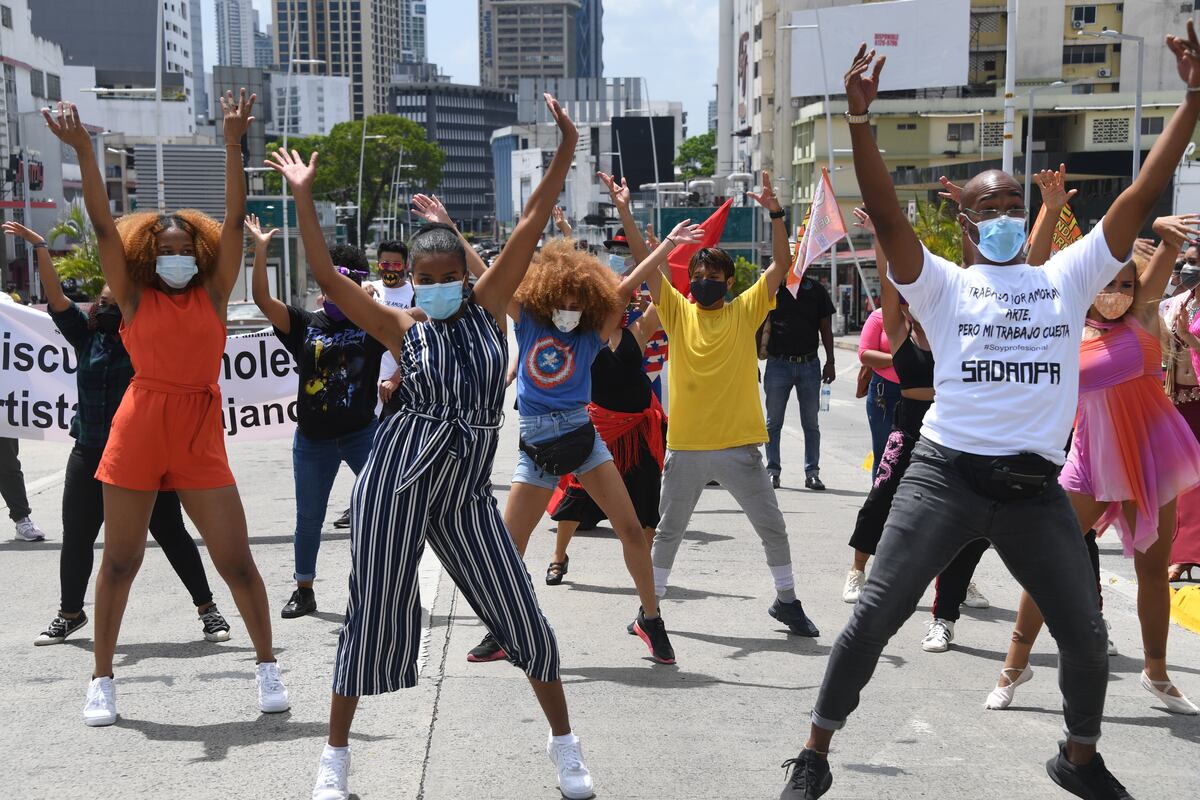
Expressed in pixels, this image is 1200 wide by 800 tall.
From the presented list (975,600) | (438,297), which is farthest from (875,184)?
(975,600)

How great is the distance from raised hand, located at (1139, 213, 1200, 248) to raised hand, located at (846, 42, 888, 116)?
151 cm

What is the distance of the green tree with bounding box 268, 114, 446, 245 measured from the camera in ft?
368

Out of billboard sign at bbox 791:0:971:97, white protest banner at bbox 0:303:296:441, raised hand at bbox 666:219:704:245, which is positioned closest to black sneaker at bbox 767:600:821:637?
raised hand at bbox 666:219:704:245

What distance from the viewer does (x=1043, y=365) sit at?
3.97m

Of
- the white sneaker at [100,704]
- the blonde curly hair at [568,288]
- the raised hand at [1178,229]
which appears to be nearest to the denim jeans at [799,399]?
the blonde curly hair at [568,288]

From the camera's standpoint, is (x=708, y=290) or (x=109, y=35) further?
(x=109, y=35)

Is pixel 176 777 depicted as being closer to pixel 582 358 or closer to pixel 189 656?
pixel 189 656

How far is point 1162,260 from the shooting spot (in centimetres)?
507

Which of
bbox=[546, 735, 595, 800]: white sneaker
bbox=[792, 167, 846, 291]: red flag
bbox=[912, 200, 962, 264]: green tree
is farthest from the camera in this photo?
bbox=[912, 200, 962, 264]: green tree

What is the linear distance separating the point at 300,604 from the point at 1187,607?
14.7 feet

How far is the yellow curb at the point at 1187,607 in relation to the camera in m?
6.73

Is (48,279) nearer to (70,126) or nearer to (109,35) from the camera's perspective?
(70,126)

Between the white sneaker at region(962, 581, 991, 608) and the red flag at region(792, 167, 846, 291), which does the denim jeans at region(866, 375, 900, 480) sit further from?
the white sneaker at region(962, 581, 991, 608)

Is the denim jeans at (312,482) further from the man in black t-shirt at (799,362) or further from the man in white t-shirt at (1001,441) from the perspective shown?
the man in black t-shirt at (799,362)
